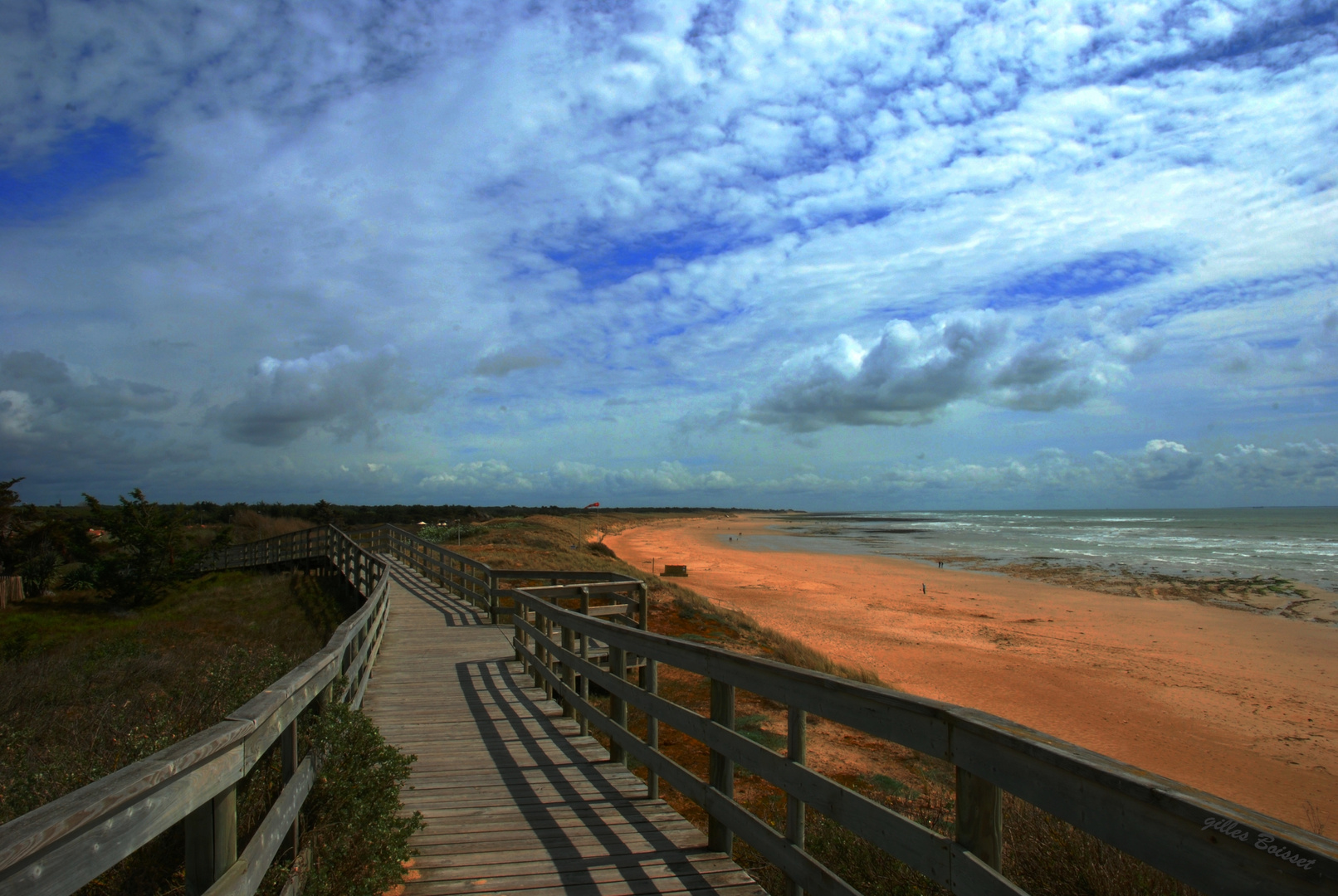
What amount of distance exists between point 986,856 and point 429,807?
12.3 feet

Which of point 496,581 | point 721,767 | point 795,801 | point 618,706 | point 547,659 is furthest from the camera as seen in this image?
point 496,581

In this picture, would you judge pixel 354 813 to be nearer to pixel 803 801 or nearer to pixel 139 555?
pixel 803 801

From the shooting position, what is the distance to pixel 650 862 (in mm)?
3842

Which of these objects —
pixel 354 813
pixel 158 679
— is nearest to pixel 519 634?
pixel 158 679

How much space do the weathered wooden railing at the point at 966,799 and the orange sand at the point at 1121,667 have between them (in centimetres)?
929

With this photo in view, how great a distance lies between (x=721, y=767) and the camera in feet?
12.6

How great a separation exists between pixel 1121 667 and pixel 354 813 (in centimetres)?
1759

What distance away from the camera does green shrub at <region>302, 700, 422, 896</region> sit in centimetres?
331

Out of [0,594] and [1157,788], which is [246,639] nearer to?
[0,594]

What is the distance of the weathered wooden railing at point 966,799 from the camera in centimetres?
149

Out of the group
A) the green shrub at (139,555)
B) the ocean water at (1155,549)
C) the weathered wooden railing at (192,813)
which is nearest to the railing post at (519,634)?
the weathered wooden railing at (192,813)

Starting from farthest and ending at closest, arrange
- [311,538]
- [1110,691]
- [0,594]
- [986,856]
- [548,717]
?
[311,538]
[0,594]
[1110,691]
[548,717]
[986,856]

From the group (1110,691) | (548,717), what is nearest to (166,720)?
(548,717)

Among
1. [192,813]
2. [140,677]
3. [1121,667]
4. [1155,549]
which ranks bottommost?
[1155,549]
